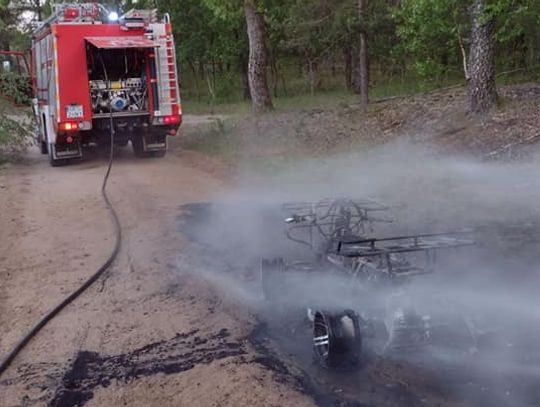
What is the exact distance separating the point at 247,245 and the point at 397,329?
129 inches

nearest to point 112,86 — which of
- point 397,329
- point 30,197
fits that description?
point 30,197

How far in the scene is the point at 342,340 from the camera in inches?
161

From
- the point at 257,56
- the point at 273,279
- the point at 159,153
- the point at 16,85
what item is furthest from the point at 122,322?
the point at 257,56

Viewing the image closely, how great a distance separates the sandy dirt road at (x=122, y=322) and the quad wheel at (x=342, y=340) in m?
0.32

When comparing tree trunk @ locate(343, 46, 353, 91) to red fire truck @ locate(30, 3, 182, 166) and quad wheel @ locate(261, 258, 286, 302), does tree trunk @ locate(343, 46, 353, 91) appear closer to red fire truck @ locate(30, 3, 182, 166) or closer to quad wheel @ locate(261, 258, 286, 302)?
red fire truck @ locate(30, 3, 182, 166)

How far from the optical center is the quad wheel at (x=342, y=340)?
4.09 meters

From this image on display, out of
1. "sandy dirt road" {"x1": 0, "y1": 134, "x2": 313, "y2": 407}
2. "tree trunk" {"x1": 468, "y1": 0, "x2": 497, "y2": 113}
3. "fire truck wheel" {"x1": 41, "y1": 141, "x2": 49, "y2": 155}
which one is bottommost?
"sandy dirt road" {"x1": 0, "y1": 134, "x2": 313, "y2": 407}

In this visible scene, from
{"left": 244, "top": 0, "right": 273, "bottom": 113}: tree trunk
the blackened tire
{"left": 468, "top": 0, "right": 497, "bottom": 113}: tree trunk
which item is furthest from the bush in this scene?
{"left": 468, "top": 0, "right": 497, "bottom": 113}: tree trunk

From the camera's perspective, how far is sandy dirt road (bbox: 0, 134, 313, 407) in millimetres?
4082

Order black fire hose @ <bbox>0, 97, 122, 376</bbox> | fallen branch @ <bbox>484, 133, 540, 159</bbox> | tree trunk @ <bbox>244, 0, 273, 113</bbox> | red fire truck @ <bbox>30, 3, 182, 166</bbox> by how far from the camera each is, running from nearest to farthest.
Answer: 1. black fire hose @ <bbox>0, 97, 122, 376</bbox>
2. fallen branch @ <bbox>484, 133, 540, 159</bbox>
3. red fire truck @ <bbox>30, 3, 182, 166</bbox>
4. tree trunk @ <bbox>244, 0, 273, 113</bbox>

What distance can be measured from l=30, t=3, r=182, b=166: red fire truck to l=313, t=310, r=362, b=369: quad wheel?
1035 centimetres

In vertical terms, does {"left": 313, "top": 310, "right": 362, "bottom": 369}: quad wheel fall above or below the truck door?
below

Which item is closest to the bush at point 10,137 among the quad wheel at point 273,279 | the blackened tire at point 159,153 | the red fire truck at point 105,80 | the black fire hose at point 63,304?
the red fire truck at point 105,80

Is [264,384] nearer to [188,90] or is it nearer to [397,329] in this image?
[397,329]
